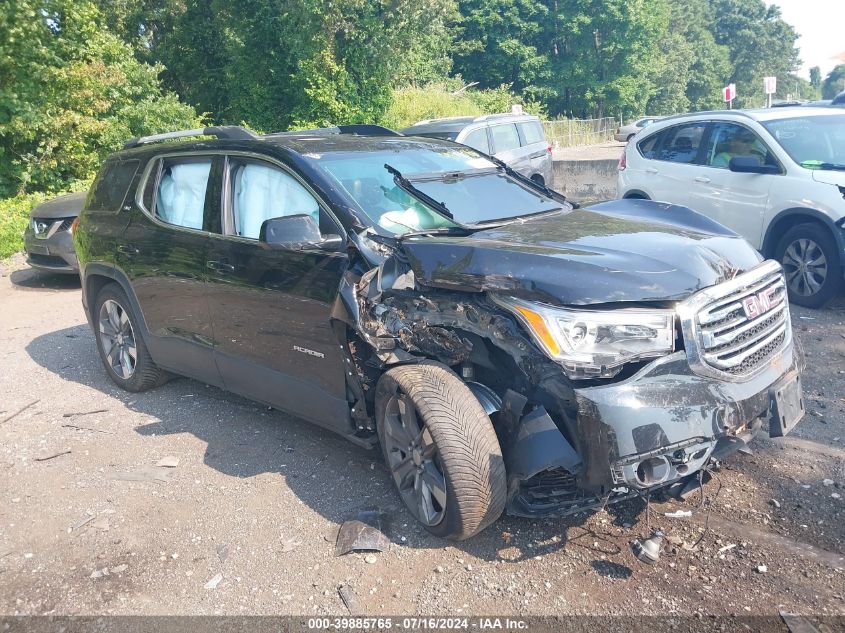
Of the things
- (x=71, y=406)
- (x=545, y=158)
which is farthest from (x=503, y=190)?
(x=545, y=158)

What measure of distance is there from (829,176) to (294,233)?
5496 mm

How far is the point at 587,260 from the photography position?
325 centimetres

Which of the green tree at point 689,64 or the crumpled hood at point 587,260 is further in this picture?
the green tree at point 689,64

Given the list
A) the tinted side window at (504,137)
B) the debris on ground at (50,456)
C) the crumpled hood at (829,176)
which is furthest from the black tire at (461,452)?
the tinted side window at (504,137)

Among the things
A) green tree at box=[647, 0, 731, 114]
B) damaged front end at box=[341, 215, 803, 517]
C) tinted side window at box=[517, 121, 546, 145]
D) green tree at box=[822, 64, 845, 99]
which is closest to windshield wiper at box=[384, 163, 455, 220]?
damaged front end at box=[341, 215, 803, 517]

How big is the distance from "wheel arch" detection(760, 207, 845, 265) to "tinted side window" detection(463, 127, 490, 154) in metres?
6.29

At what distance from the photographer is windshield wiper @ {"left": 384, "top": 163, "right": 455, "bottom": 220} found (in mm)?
4199

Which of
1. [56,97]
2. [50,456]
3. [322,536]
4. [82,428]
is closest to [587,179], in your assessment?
[56,97]

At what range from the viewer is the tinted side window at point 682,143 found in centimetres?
832

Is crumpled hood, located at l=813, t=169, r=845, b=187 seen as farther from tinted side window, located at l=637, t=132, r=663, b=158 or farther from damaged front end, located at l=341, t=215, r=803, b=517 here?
damaged front end, located at l=341, t=215, r=803, b=517

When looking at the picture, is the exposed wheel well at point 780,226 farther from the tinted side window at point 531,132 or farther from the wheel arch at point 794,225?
the tinted side window at point 531,132

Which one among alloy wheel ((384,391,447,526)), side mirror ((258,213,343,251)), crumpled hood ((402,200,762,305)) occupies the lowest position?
alloy wheel ((384,391,447,526))

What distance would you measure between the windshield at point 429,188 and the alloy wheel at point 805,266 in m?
3.54

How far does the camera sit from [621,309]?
307 centimetres
